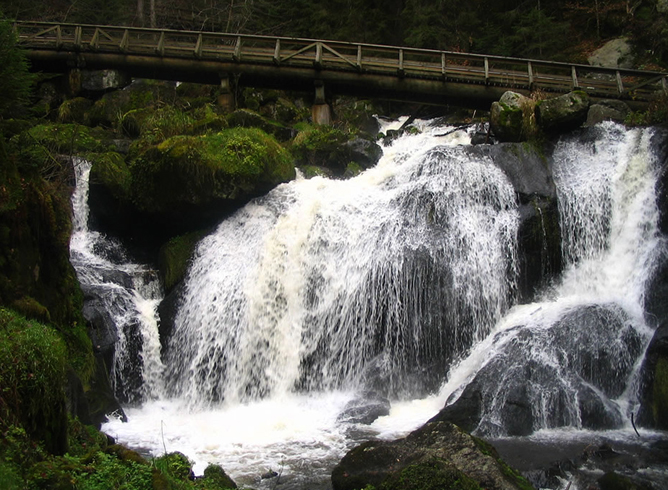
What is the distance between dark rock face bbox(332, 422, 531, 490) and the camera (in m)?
5.74

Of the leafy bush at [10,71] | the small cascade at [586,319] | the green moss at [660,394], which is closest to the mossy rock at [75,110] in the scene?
the leafy bush at [10,71]

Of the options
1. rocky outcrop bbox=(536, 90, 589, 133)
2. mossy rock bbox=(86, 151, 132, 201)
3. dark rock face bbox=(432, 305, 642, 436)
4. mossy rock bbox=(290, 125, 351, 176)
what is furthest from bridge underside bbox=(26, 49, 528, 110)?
dark rock face bbox=(432, 305, 642, 436)

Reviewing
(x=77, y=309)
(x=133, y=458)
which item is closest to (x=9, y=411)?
(x=133, y=458)

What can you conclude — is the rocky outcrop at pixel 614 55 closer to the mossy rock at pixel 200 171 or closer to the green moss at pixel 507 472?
the mossy rock at pixel 200 171

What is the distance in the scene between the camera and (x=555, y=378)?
31.3 ft

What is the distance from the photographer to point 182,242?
45.4 ft

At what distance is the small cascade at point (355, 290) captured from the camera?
1145cm

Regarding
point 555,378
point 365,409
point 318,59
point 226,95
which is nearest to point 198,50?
point 226,95

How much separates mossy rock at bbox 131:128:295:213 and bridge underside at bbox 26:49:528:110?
5467mm

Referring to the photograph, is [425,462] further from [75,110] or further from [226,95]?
[75,110]

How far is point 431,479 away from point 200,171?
9.57m

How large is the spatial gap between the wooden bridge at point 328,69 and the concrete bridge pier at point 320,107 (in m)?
0.07

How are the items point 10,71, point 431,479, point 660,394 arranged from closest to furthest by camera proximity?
point 431,479 < point 10,71 < point 660,394

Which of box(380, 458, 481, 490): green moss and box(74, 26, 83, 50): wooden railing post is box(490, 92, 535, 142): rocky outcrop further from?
box(74, 26, 83, 50): wooden railing post
